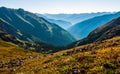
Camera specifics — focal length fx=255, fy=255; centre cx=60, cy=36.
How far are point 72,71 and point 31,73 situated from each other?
6402 mm

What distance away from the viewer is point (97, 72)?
2530cm

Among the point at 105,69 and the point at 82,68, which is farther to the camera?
the point at 82,68

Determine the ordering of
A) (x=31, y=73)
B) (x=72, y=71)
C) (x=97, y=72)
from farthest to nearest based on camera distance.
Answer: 1. (x=31, y=73)
2. (x=72, y=71)
3. (x=97, y=72)

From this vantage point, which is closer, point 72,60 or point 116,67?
point 116,67

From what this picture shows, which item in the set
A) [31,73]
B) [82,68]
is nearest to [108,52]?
[82,68]

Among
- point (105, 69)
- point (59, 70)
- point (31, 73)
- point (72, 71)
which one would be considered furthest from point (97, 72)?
point (31, 73)

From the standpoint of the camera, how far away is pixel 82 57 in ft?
103

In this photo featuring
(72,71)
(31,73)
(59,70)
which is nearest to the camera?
(72,71)

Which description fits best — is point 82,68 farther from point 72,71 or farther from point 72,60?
point 72,60

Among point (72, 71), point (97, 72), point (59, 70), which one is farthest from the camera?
point (59, 70)

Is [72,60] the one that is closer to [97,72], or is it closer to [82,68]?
[82,68]

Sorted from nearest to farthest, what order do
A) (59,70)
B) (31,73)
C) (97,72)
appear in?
(97,72) < (59,70) < (31,73)

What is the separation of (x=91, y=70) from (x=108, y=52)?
6.07 meters

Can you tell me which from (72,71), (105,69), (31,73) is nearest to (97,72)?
(105,69)
